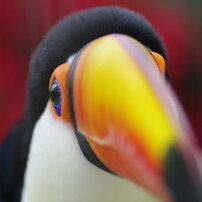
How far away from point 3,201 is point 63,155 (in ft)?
2.25

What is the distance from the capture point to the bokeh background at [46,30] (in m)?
2.12

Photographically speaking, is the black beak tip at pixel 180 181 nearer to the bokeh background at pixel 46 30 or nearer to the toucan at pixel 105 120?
the toucan at pixel 105 120

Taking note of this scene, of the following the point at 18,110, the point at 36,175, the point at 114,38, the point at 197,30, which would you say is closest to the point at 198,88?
the point at 197,30

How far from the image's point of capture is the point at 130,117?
2.36 feet

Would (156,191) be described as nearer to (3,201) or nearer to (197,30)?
(3,201)

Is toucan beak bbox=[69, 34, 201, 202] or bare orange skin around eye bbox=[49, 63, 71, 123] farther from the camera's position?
bare orange skin around eye bbox=[49, 63, 71, 123]

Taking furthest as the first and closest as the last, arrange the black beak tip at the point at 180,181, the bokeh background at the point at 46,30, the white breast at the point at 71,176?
the bokeh background at the point at 46,30, the white breast at the point at 71,176, the black beak tip at the point at 180,181

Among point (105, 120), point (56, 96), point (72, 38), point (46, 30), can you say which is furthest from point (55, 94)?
point (46, 30)

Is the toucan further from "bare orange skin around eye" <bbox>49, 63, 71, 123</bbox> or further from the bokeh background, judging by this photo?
the bokeh background

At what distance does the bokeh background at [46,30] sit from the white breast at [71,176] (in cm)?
107

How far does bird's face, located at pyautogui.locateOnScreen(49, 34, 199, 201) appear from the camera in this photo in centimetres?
66

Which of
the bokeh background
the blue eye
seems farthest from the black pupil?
the bokeh background

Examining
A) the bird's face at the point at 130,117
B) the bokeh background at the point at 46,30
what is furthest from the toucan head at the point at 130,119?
the bokeh background at the point at 46,30

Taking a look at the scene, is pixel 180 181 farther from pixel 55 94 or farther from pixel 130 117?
pixel 55 94
